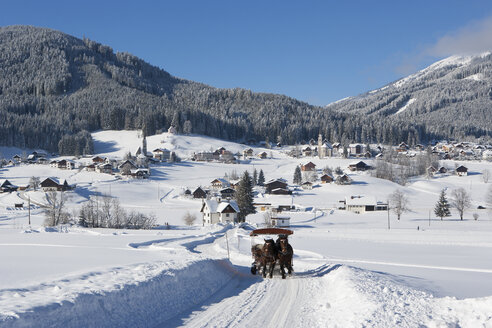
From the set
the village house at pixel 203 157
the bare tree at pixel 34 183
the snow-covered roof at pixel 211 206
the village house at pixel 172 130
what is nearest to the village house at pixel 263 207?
the snow-covered roof at pixel 211 206

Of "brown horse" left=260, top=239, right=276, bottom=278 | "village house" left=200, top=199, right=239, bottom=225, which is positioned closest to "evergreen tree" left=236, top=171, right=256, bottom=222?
"village house" left=200, top=199, right=239, bottom=225

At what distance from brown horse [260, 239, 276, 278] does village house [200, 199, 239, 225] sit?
4451 cm

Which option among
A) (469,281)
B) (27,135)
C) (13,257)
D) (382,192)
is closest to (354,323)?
(469,281)

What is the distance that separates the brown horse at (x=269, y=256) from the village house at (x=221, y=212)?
4451 cm

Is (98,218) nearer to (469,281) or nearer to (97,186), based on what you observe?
(97,186)

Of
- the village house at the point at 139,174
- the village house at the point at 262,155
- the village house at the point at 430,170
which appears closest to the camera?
the village house at the point at 139,174

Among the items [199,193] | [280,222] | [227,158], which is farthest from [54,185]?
[227,158]

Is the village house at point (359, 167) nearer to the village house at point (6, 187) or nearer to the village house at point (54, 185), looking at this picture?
the village house at point (54, 185)

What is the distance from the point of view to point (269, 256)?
15.6 m

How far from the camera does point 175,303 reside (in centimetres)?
1088

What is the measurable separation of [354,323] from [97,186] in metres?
89.2

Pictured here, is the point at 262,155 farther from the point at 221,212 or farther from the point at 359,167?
the point at 221,212

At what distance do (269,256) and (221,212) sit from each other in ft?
148

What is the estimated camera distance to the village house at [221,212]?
198 ft
